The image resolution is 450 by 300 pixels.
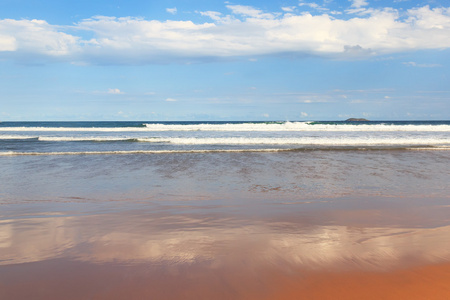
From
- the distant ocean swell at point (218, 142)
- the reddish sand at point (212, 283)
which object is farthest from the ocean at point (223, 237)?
the distant ocean swell at point (218, 142)

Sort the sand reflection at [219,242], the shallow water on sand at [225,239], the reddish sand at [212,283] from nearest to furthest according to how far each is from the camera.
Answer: the reddish sand at [212,283]
the shallow water on sand at [225,239]
the sand reflection at [219,242]

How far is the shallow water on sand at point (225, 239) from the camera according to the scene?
107 inches

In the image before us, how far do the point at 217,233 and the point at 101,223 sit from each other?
→ 1.76 m

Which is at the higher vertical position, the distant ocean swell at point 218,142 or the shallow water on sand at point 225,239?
the distant ocean swell at point 218,142

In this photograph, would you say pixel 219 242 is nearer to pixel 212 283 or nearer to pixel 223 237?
pixel 223 237

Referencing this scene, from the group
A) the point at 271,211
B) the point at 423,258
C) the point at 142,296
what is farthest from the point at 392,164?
the point at 142,296

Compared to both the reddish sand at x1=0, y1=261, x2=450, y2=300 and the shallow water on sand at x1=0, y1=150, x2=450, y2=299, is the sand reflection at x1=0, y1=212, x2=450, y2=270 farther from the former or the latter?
the reddish sand at x1=0, y1=261, x2=450, y2=300

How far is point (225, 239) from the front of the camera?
150 inches

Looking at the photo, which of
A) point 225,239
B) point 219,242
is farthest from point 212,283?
point 225,239

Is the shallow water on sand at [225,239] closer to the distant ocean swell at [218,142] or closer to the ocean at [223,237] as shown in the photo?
the ocean at [223,237]

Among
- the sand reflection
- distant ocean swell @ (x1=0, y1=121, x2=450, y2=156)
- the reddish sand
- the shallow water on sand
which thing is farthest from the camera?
distant ocean swell @ (x1=0, y1=121, x2=450, y2=156)

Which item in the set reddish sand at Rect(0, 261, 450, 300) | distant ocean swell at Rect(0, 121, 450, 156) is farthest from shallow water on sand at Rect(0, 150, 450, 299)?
distant ocean swell at Rect(0, 121, 450, 156)

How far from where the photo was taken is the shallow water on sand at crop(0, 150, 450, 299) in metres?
2.72

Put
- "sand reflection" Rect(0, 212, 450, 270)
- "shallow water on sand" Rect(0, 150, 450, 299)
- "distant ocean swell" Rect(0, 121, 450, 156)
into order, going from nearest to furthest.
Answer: "shallow water on sand" Rect(0, 150, 450, 299) < "sand reflection" Rect(0, 212, 450, 270) < "distant ocean swell" Rect(0, 121, 450, 156)
